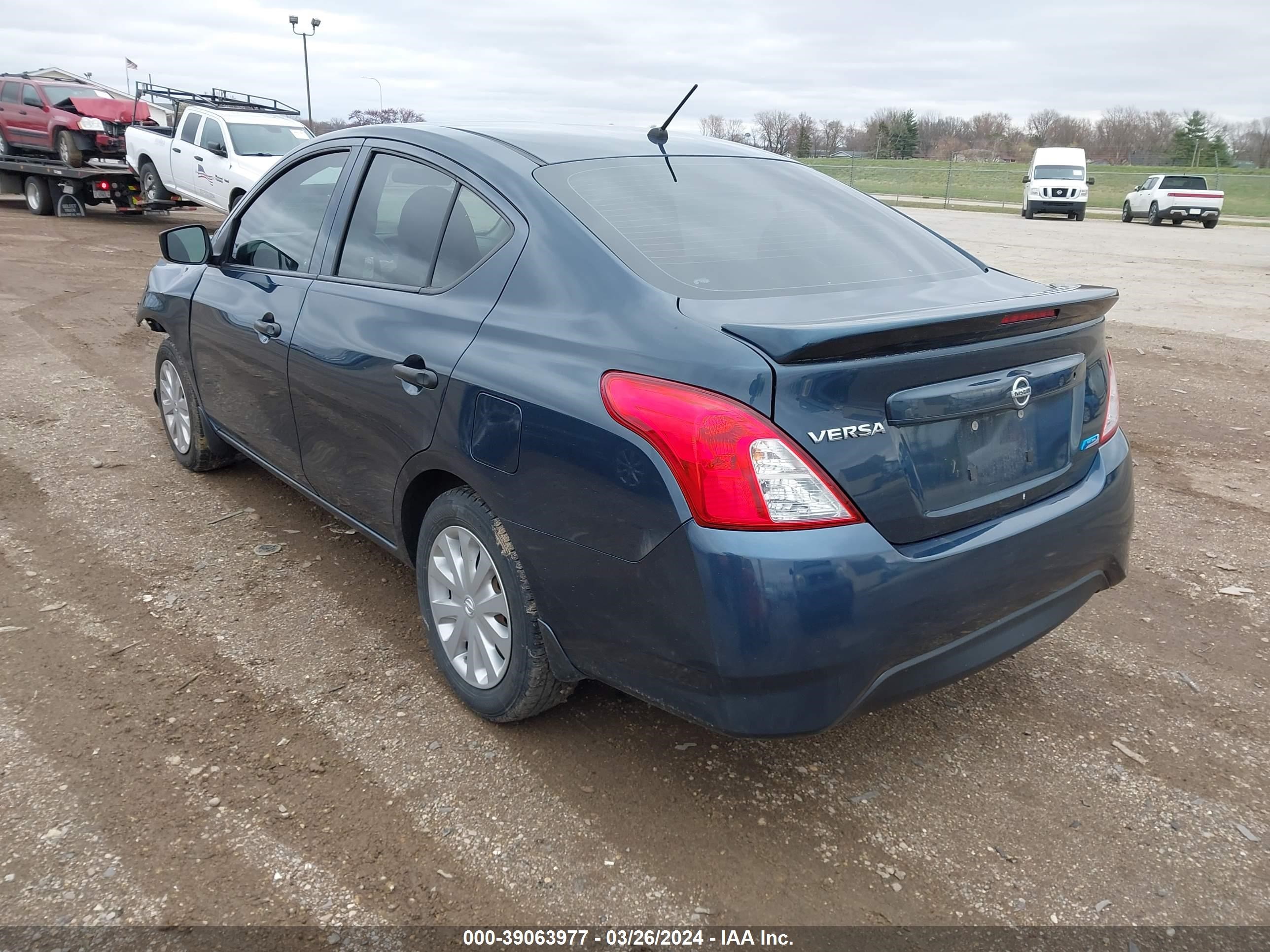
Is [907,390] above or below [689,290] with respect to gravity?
below

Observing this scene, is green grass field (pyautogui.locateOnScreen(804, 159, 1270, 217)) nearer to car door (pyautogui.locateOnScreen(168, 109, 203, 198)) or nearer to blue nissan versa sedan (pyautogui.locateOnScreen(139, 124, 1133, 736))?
car door (pyautogui.locateOnScreen(168, 109, 203, 198))

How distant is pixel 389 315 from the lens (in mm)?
3035

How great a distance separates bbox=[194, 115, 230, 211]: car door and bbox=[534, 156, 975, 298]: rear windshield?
42.9 ft

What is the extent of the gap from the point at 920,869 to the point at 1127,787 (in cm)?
76

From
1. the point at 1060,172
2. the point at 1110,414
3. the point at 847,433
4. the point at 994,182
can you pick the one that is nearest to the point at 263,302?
the point at 847,433

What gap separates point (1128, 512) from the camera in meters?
2.80

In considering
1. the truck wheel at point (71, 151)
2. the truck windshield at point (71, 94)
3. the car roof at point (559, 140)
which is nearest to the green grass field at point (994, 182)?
the truck windshield at point (71, 94)

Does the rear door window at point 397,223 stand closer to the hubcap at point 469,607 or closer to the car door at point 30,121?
the hubcap at point 469,607

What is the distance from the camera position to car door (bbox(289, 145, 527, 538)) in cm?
279

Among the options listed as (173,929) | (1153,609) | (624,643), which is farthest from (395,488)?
(1153,609)

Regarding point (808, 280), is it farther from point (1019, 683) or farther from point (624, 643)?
point (1019, 683)

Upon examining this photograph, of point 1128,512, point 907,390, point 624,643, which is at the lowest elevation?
point 624,643

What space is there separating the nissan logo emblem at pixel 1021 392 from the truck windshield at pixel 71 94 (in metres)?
20.4

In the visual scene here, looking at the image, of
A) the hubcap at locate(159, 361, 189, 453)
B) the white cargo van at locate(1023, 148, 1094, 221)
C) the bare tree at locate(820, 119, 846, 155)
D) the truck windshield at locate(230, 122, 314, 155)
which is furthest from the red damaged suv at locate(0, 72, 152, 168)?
the bare tree at locate(820, 119, 846, 155)
